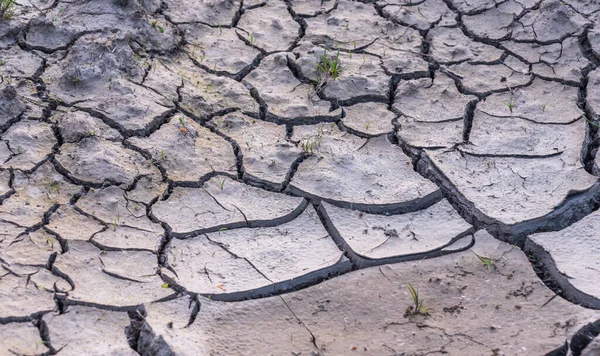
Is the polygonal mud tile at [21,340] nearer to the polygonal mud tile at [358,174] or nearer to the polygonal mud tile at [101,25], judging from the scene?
the polygonal mud tile at [358,174]

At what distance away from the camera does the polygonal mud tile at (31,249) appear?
2568 mm

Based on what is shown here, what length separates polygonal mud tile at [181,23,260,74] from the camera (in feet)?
12.2

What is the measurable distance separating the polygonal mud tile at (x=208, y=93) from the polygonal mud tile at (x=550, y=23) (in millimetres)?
1556

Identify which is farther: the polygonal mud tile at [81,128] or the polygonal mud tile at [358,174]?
the polygonal mud tile at [81,128]

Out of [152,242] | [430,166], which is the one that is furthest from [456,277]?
[152,242]

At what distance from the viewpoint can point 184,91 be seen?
11.5 ft

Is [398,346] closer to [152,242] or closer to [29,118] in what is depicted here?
[152,242]

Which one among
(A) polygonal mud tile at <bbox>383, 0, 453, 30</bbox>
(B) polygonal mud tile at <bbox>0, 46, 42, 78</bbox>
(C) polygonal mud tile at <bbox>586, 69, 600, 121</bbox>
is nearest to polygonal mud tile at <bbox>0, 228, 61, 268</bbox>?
(B) polygonal mud tile at <bbox>0, 46, 42, 78</bbox>

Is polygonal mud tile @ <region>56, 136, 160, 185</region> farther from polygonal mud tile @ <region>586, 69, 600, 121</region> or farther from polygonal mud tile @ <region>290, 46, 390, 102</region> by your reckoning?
polygonal mud tile @ <region>586, 69, 600, 121</region>

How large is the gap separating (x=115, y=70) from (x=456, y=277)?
6.19 ft

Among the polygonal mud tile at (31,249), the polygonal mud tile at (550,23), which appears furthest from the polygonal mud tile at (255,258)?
the polygonal mud tile at (550,23)

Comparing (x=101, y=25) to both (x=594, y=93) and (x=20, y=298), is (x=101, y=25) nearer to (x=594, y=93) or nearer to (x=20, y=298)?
(x=20, y=298)

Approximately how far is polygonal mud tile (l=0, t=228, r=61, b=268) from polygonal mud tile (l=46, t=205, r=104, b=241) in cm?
4

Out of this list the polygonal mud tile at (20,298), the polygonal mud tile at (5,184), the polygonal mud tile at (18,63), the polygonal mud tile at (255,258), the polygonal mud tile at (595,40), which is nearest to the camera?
the polygonal mud tile at (20,298)
